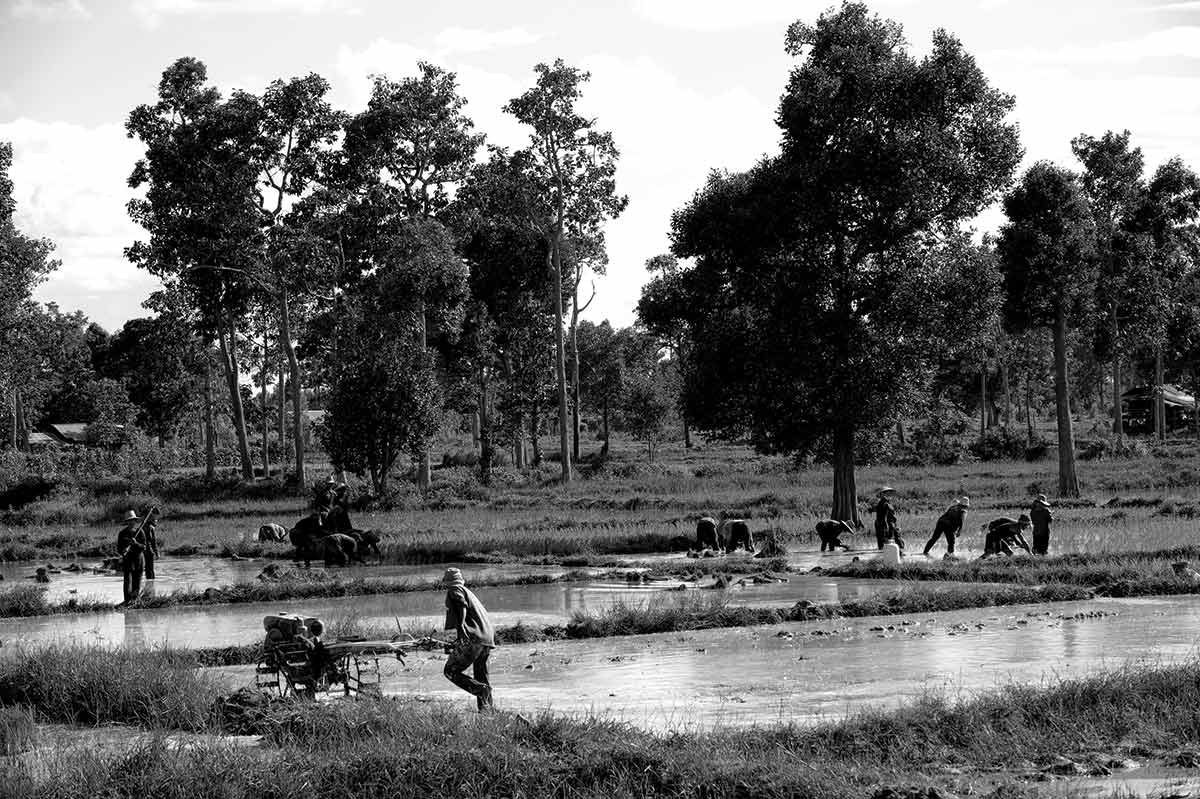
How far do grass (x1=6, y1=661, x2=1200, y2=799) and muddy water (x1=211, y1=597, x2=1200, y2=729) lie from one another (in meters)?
1.18

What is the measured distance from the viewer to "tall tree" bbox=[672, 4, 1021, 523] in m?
35.5

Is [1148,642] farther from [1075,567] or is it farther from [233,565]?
[233,565]

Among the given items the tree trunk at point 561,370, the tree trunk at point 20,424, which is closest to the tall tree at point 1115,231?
the tree trunk at point 561,370

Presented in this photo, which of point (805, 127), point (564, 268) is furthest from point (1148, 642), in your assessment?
point (564, 268)

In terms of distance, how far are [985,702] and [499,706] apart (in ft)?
17.0

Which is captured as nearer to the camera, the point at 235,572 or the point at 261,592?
the point at 261,592

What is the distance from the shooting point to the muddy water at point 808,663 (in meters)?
15.0

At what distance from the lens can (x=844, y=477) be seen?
37688 millimetres

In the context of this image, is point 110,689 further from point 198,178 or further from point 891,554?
point 198,178

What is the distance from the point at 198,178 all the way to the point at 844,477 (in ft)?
102

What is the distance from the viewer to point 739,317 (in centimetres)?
3912

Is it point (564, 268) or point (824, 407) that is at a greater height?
point (564, 268)

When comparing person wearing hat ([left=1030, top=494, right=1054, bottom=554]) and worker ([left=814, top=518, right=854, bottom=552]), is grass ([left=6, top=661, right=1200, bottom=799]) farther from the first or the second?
worker ([left=814, top=518, right=854, bottom=552])

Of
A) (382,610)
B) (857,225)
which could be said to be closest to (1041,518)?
(857,225)
